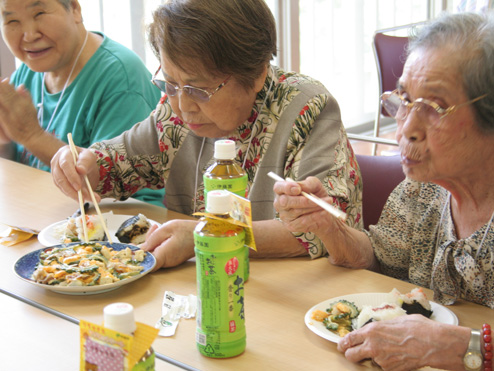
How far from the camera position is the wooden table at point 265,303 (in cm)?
114

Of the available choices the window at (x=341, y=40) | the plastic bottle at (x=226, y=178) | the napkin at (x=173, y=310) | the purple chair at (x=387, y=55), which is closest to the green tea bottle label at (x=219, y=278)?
the napkin at (x=173, y=310)

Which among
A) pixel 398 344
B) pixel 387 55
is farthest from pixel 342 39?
pixel 398 344

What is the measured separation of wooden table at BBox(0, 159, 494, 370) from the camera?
44.8 inches

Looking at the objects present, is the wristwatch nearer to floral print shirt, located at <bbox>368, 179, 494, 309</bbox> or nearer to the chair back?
floral print shirt, located at <bbox>368, 179, 494, 309</bbox>

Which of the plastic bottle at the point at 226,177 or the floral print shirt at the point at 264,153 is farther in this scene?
the floral print shirt at the point at 264,153

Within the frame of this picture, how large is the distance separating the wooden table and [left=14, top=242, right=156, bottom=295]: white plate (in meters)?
0.02

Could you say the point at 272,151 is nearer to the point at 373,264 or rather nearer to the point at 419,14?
the point at 373,264

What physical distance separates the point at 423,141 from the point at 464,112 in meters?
0.10

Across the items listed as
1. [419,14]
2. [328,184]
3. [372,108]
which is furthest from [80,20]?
[419,14]

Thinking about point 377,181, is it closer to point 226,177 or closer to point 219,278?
point 226,177

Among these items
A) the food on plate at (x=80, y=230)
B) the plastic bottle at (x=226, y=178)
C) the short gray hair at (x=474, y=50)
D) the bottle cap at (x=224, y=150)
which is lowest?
the food on plate at (x=80, y=230)

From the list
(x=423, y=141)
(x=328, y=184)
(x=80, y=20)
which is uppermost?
(x=80, y=20)

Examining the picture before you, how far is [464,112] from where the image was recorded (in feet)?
4.25

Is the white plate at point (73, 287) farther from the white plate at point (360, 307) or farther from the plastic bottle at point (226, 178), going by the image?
the white plate at point (360, 307)
